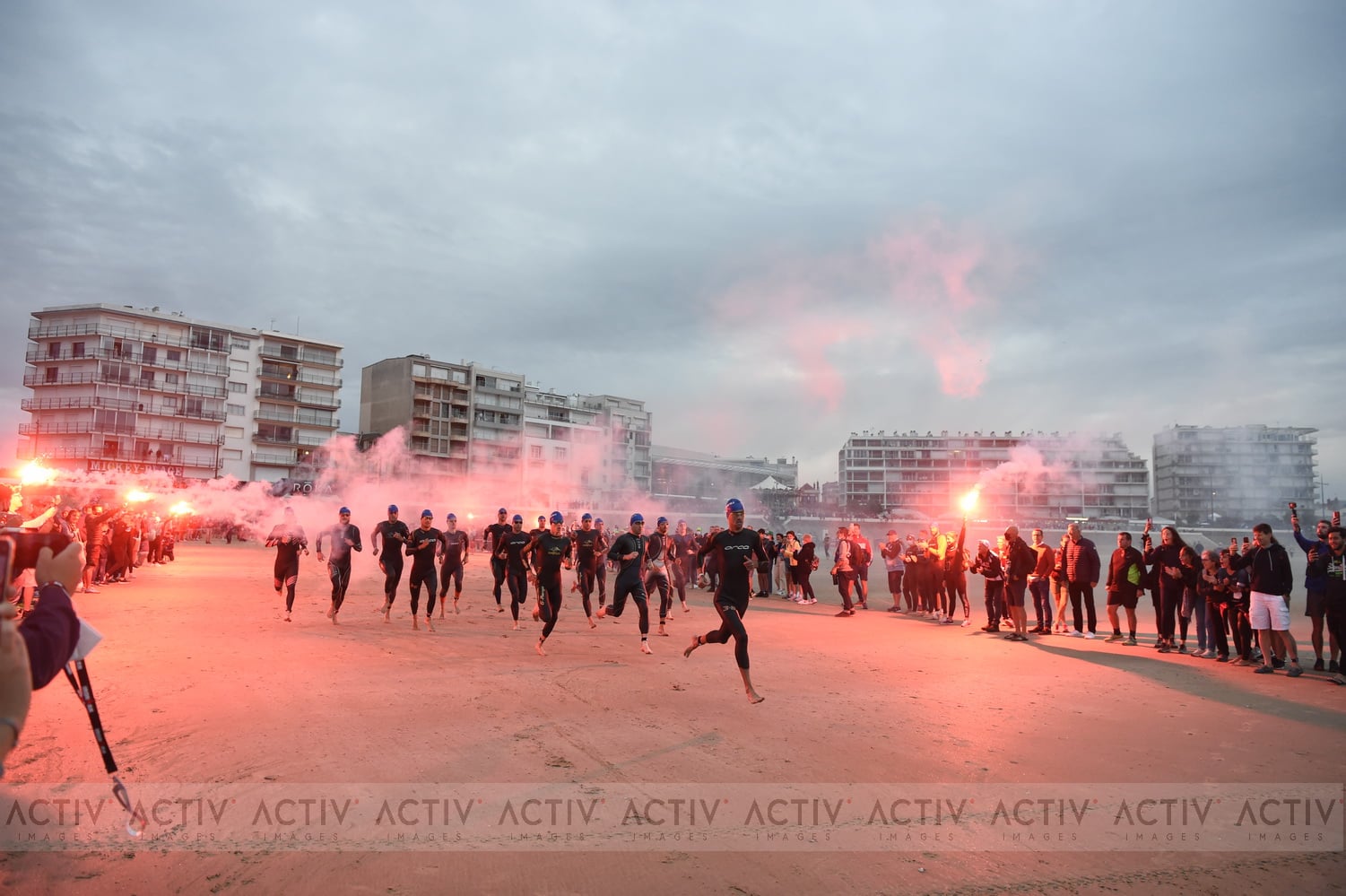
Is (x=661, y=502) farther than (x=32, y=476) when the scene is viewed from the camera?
Yes

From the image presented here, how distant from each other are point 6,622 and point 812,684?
8.71 metres

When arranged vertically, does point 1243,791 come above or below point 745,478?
below

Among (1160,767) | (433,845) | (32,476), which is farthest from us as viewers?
(32,476)

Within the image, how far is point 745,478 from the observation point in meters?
114

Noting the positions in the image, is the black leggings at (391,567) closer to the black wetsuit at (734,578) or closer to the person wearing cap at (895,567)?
the black wetsuit at (734,578)

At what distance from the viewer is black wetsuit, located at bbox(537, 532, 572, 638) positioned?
11680mm

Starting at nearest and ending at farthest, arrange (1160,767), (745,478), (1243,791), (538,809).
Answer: (538,809), (1243,791), (1160,767), (745,478)

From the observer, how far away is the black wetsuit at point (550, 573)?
1168cm

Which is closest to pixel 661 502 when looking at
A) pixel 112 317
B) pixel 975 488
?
pixel 112 317

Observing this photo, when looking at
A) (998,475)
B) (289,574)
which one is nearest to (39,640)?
(289,574)

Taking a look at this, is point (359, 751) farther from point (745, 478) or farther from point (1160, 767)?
point (745, 478)

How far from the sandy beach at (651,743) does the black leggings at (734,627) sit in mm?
605

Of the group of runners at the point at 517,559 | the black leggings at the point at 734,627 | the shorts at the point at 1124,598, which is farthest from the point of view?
the shorts at the point at 1124,598

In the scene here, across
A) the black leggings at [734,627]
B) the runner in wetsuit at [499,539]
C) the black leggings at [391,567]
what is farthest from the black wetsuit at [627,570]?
the black leggings at [391,567]
